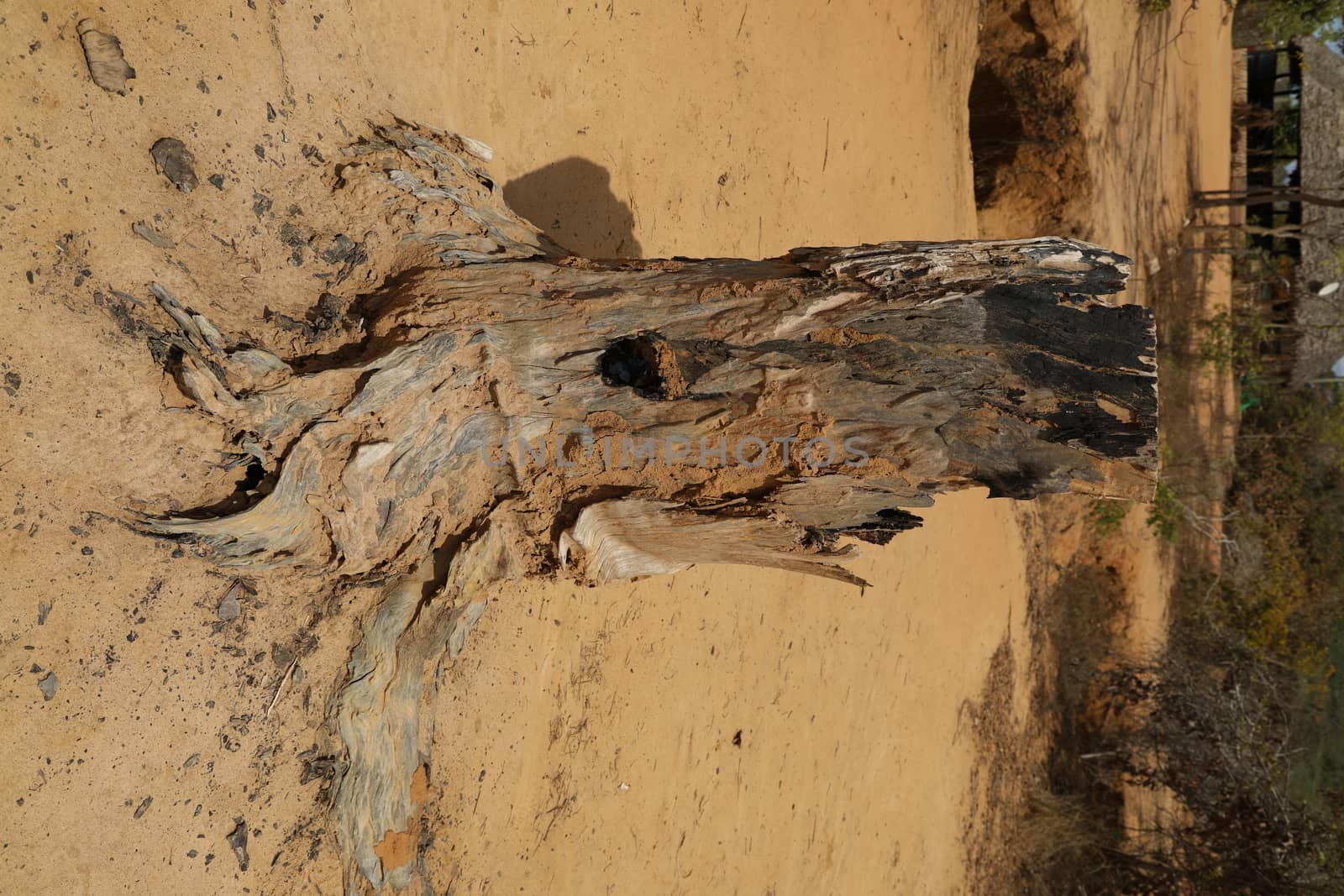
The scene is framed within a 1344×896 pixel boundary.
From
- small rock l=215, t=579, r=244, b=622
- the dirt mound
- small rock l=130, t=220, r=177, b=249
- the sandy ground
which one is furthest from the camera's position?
the dirt mound

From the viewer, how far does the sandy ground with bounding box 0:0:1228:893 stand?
6.30 feet

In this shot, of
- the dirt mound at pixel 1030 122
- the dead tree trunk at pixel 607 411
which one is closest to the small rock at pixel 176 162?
the dead tree trunk at pixel 607 411

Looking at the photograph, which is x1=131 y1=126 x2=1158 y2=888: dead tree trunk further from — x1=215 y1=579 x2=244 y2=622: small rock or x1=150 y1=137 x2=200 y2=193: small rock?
x1=150 y1=137 x2=200 y2=193: small rock

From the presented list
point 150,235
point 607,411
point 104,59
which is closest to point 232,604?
point 150,235

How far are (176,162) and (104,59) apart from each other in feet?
0.84

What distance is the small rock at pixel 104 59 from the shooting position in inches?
78.6

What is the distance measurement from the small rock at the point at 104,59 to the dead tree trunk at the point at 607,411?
0.51 m

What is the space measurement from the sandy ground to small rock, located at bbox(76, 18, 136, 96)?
0.09ft

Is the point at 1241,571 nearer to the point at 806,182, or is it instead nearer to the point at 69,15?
the point at 806,182

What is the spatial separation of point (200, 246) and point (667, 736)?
108 inches

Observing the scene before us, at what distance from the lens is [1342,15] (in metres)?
7.87

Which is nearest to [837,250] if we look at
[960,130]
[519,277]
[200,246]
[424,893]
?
[519,277]

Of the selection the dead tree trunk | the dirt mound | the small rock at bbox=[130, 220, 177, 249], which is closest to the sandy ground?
the small rock at bbox=[130, 220, 177, 249]

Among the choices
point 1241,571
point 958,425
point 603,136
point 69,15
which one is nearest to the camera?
point 69,15
